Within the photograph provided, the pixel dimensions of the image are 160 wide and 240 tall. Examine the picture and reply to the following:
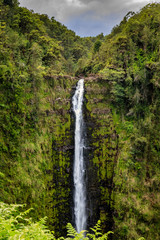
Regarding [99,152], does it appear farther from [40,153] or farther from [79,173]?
[40,153]

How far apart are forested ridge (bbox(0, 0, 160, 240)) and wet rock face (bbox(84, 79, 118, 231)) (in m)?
0.07

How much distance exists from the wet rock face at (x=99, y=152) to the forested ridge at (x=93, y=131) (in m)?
0.07

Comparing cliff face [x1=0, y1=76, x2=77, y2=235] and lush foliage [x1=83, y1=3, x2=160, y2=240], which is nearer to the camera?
cliff face [x1=0, y1=76, x2=77, y2=235]

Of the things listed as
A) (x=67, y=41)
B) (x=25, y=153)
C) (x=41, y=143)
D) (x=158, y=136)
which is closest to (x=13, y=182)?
(x=25, y=153)

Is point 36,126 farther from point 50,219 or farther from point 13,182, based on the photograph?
point 50,219

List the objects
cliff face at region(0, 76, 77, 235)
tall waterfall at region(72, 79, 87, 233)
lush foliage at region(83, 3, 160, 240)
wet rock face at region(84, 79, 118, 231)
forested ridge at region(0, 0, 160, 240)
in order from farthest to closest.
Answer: wet rock face at region(84, 79, 118, 231) → tall waterfall at region(72, 79, 87, 233) → lush foliage at region(83, 3, 160, 240) → forested ridge at region(0, 0, 160, 240) → cliff face at region(0, 76, 77, 235)

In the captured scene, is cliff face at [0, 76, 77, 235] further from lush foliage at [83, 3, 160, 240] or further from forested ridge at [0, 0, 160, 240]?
lush foliage at [83, 3, 160, 240]

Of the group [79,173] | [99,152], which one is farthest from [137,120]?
[79,173]

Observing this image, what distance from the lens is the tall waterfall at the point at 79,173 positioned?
10523mm

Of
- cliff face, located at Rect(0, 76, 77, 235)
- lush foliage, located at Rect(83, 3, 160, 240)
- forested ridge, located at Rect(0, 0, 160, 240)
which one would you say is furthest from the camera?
lush foliage, located at Rect(83, 3, 160, 240)

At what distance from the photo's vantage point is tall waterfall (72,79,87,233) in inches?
414

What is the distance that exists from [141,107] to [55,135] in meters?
7.98

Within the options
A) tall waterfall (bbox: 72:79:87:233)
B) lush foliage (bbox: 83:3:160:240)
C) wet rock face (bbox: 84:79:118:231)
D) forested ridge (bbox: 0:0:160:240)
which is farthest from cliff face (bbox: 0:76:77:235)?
lush foliage (bbox: 83:3:160:240)

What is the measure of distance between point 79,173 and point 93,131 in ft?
12.7
